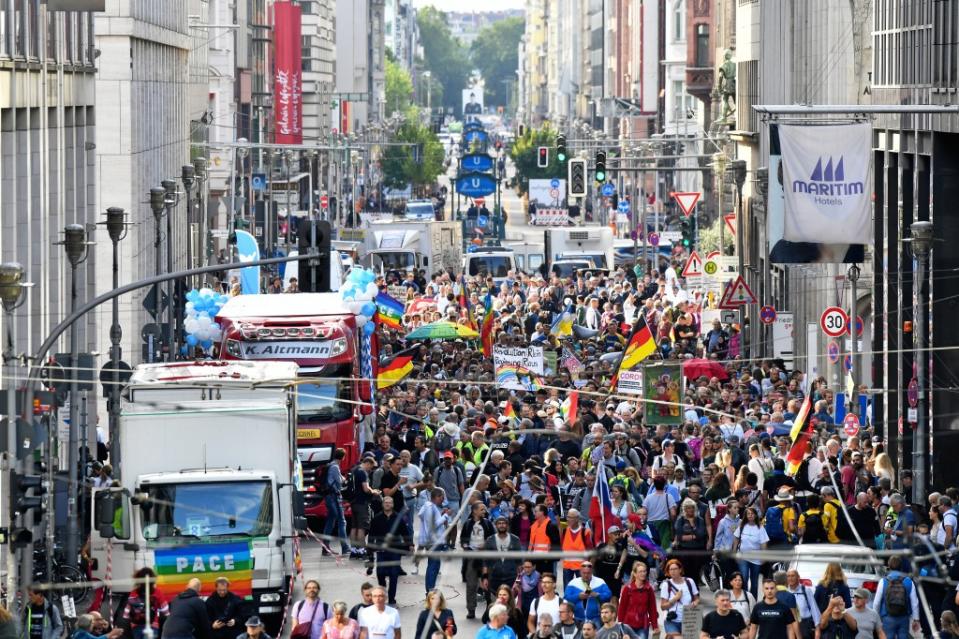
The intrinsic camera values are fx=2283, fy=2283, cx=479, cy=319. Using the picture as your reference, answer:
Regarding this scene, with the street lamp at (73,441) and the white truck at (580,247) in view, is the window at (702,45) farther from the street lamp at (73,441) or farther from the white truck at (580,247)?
the street lamp at (73,441)

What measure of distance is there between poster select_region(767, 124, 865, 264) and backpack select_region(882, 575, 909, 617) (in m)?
8.24

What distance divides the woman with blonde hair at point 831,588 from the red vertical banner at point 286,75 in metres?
89.3

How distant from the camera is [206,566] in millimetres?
22969

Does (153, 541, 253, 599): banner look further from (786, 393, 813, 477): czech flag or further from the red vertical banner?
the red vertical banner

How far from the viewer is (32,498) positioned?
20.7 metres

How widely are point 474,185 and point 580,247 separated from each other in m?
51.6

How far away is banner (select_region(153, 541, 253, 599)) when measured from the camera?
899 inches

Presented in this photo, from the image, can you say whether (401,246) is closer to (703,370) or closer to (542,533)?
(703,370)

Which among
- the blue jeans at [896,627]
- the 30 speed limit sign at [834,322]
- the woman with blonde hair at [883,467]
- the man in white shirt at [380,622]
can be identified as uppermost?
the 30 speed limit sign at [834,322]

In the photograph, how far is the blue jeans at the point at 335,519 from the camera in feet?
94.5

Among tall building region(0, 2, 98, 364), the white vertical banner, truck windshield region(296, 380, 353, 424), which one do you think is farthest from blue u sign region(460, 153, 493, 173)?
the white vertical banner

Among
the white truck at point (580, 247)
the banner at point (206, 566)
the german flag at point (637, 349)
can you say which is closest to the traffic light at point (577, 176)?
the white truck at point (580, 247)

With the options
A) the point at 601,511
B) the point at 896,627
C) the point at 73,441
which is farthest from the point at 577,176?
the point at 896,627

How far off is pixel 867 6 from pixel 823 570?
73.9 ft
